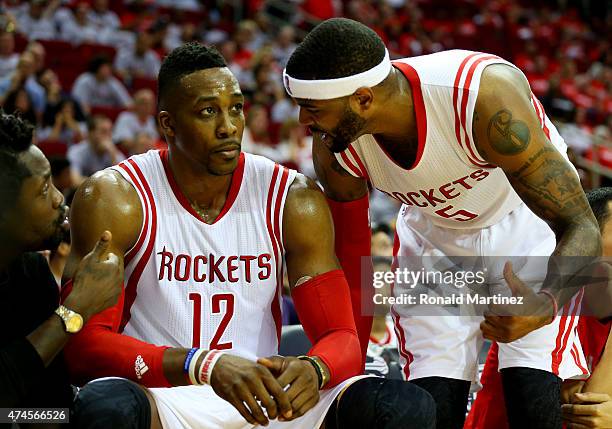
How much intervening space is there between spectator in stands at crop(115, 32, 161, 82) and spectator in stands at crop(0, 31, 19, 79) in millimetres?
1614

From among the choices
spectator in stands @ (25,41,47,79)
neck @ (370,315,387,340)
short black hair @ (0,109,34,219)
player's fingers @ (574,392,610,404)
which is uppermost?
spectator in stands @ (25,41,47,79)

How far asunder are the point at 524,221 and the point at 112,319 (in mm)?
1706

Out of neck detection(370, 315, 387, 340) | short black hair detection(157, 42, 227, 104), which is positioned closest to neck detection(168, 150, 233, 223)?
short black hair detection(157, 42, 227, 104)

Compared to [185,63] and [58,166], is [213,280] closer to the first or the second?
[185,63]

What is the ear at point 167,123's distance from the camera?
314cm

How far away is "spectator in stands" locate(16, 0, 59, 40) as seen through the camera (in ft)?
36.4

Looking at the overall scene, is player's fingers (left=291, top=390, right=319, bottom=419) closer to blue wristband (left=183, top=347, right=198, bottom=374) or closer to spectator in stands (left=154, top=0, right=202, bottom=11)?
blue wristband (left=183, top=347, right=198, bottom=374)

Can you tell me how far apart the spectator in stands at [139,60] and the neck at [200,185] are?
817 cm

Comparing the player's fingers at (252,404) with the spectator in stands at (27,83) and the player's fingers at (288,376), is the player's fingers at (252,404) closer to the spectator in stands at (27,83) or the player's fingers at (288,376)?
the player's fingers at (288,376)

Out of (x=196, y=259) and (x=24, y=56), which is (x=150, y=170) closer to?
(x=196, y=259)

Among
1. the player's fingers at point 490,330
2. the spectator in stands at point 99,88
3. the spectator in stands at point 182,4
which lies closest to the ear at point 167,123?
the player's fingers at point 490,330

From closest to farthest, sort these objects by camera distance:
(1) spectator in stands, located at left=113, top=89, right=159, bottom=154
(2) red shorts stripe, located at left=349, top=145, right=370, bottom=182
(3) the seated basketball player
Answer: (3) the seated basketball player
(2) red shorts stripe, located at left=349, top=145, right=370, bottom=182
(1) spectator in stands, located at left=113, top=89, right=159, bottom=154

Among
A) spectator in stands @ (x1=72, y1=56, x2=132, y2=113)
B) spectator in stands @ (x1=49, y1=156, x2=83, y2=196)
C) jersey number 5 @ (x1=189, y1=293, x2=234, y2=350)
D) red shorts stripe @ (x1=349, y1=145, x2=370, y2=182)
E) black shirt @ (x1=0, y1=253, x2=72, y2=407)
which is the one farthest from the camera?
spectator in stands @ (x1=72, y1=56, x2=132, y2=113)

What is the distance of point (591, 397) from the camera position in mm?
3207
